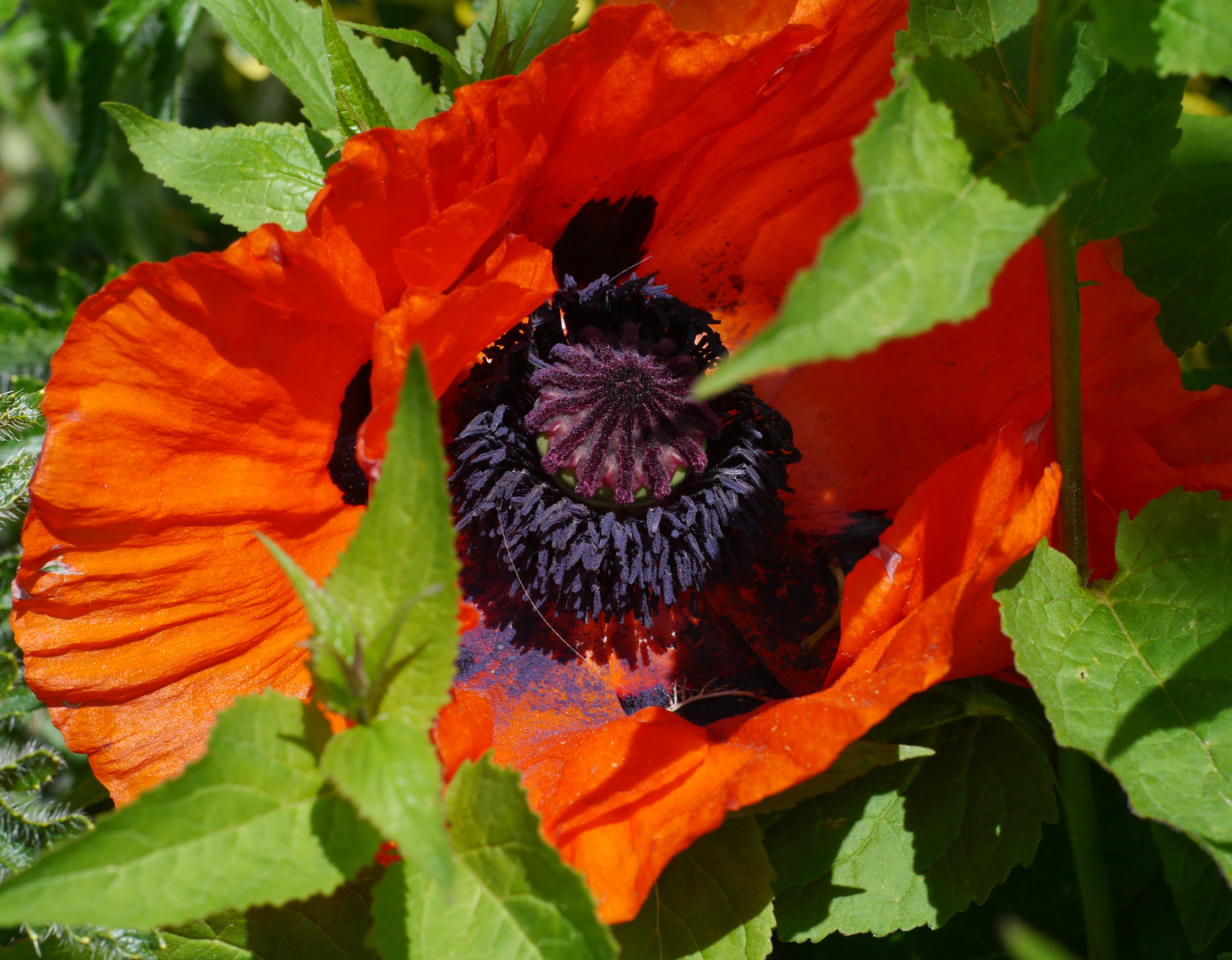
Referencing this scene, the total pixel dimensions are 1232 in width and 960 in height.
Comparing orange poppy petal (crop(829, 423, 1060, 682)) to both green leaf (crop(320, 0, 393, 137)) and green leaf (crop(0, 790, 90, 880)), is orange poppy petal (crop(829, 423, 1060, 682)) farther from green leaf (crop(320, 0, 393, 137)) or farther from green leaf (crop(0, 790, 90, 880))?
green leaf (crop(0, 790, 90, 880))

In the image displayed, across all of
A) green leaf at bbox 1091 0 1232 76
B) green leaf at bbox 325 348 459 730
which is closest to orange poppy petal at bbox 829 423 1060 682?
green leaf at bbox 1091 0 1232 76

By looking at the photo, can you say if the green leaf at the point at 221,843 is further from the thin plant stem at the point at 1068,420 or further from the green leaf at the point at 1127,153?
the green leaf at the point at 1127,153

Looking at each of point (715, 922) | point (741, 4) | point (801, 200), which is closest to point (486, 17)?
point (741, 4)

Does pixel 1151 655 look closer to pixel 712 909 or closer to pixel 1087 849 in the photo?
pixel 1087 849

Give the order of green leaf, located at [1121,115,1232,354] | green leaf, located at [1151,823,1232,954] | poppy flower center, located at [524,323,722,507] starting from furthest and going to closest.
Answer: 1. poppy flower center, located at [524,323,722,507]
2. green leaf, located at [1121,115,1232,354]
3. green leaf, located at [1151,823,1232,954]

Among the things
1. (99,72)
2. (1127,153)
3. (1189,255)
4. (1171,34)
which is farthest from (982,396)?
(99,72)

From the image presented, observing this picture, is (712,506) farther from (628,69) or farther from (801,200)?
(628,69)
